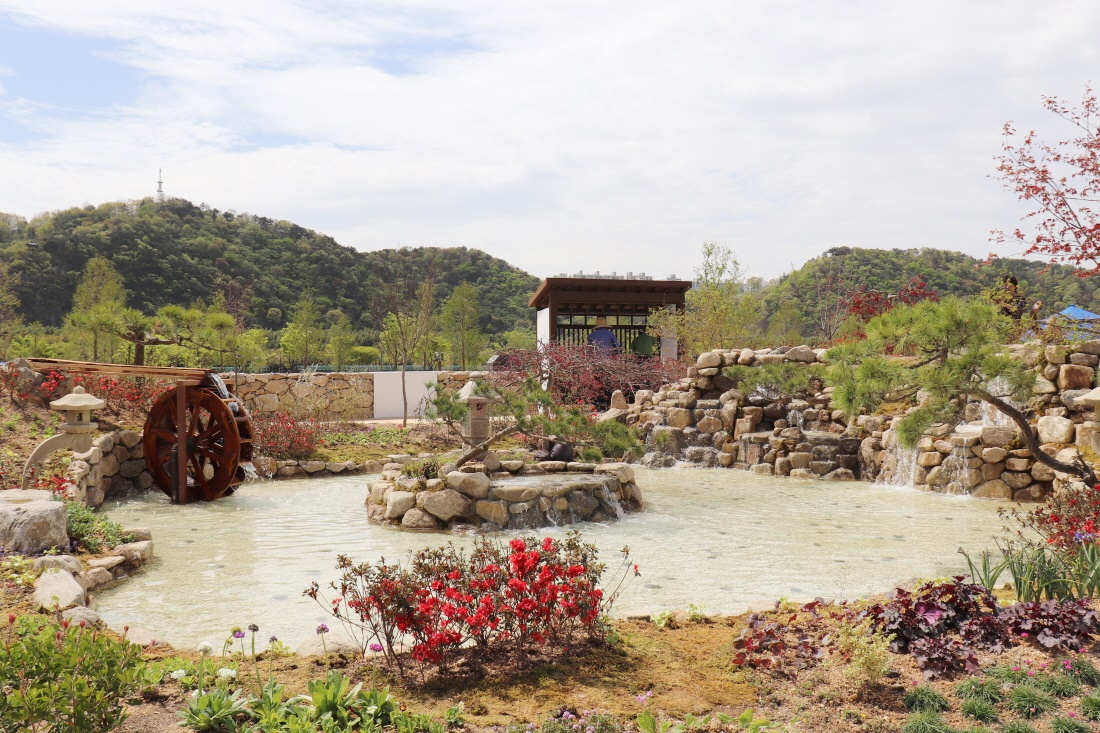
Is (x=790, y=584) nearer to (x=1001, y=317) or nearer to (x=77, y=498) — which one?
(x=1001, y=317)

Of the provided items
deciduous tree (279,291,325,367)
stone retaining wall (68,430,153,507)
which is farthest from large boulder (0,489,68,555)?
deciduous tree (279,291,325,367)

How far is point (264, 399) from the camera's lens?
17688mm

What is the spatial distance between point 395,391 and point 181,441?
9.05 metres

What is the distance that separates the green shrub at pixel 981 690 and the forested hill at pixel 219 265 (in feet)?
76.3

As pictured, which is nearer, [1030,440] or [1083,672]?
[1083,672]

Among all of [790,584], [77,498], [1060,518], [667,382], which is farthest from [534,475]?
[667,382]

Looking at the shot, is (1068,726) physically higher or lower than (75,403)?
lower

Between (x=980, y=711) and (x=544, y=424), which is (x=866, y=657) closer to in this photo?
(x=980, y=711)

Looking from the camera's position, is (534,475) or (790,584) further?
(534,475)

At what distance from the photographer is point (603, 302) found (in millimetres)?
20109

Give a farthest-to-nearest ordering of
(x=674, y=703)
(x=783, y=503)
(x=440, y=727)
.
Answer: (x=783, y=503) < (x=674, y=703) < (x=440, y=727)

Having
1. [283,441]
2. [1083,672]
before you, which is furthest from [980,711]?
[283,441]

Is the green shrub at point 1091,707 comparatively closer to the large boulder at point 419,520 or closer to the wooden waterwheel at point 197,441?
the large boulder at point 419,520

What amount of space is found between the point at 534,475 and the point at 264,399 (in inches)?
418
